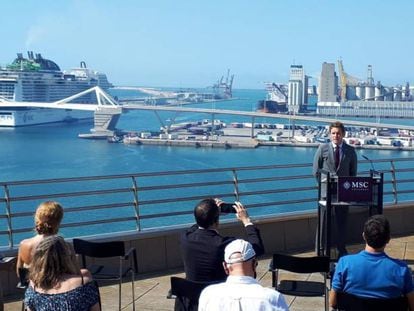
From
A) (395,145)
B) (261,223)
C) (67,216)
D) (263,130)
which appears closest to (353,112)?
(263,130)

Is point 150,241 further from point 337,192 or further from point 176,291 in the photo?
point 176,291

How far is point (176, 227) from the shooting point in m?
7.26

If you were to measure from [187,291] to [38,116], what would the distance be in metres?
81.3

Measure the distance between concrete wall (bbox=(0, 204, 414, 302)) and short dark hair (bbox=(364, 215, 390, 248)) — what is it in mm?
3025

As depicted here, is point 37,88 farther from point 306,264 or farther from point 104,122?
point 306,264

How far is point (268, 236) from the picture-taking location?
7.77 metres

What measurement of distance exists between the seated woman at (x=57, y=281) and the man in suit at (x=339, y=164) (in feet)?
11.9

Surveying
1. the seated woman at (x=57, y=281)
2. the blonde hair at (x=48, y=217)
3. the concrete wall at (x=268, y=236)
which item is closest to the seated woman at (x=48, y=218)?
the blonde hair at (x=48, y=217)

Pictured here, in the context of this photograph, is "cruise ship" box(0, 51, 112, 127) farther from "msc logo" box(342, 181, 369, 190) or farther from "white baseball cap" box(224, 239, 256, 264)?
"white baseball cap" box(224, 239, 256, 264)

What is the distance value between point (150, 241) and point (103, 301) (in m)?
1.21

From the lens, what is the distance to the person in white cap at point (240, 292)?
9.63ft

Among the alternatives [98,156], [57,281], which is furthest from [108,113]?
[57,281]

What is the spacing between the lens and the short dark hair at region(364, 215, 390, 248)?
363 centimetres

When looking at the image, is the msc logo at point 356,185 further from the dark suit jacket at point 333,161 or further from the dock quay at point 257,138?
the dock quay at point 257,138
